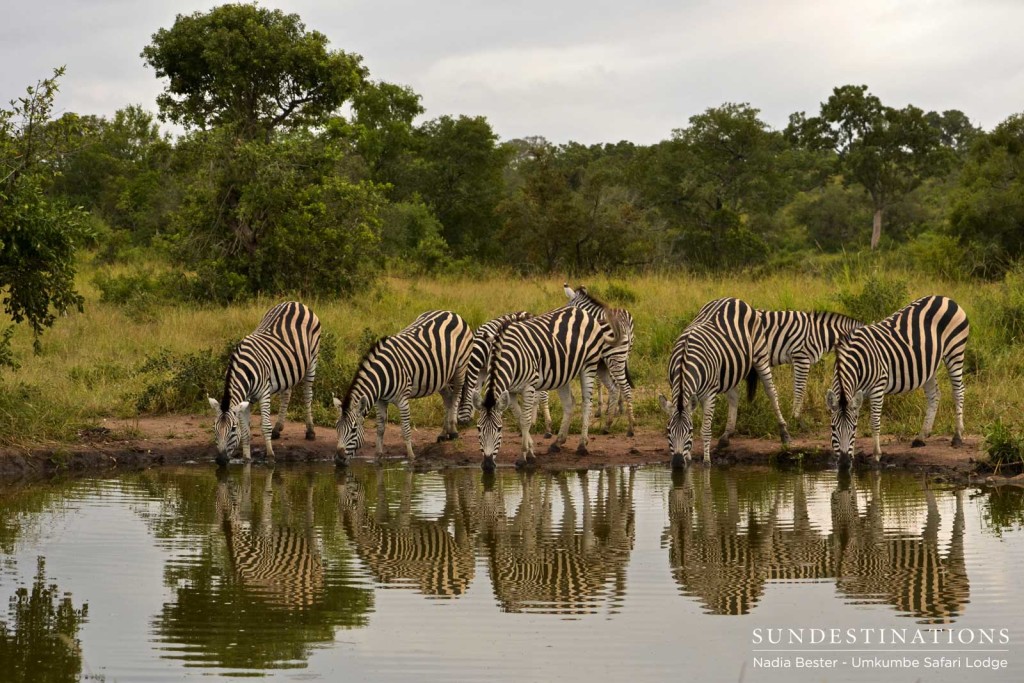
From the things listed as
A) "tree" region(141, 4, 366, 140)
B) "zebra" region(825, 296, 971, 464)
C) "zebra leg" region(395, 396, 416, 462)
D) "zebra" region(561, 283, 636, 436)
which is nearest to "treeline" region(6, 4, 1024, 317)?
"tree" region(141, 4, 366, 140)

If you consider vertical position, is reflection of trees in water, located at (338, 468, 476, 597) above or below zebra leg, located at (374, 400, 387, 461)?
below

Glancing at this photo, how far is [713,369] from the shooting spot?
13266 mm

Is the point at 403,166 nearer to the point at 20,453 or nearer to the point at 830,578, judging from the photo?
the point at 20,453

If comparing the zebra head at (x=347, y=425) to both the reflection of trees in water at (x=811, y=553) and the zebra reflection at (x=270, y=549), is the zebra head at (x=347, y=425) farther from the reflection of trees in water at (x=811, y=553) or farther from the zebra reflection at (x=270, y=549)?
the reflection of trees in water at (x=811, y=553)

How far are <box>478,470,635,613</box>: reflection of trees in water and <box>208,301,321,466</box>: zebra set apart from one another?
9.83 feet

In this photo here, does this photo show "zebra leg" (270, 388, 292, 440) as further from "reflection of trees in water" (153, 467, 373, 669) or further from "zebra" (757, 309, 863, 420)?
"zebra" (757, 309, 863, 420)

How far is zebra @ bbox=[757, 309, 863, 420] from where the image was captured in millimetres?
14547

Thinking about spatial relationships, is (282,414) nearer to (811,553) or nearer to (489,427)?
(489,427)

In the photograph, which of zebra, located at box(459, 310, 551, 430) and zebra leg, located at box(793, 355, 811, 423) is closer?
zebra, located at box(459, 310, 551, 430)

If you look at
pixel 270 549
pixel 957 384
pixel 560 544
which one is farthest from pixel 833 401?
pixel 270 549

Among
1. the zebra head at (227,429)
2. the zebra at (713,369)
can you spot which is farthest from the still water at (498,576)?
the zebra at (713,369)

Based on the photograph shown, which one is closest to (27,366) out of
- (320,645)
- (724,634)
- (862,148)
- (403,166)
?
(320,645)

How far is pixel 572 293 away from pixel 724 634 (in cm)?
912

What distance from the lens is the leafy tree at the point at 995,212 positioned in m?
24.0
